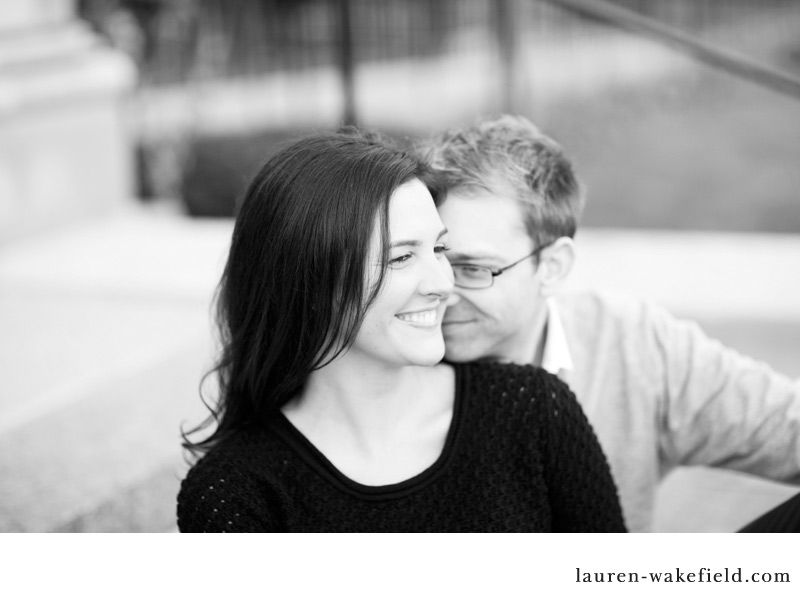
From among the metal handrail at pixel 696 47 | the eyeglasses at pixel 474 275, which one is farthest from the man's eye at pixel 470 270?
the metal handrail at pixel 696 47

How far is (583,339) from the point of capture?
2.40 m

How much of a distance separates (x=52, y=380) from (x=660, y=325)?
1.93 m

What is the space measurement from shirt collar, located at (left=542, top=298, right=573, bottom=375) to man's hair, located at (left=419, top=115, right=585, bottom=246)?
188 mm

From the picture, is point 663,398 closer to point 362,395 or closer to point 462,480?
point 462,480

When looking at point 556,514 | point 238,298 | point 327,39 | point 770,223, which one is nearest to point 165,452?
point 238,298

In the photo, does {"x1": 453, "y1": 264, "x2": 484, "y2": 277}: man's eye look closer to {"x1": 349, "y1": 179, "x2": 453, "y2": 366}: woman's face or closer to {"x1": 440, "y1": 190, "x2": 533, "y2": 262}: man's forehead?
{"x1": 440, "y1": 190, "x2": 533, "y2": 262}: man's forehead

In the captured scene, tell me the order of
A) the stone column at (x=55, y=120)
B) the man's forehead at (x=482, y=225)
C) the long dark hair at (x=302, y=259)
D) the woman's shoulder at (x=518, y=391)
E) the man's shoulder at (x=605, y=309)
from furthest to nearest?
the stone column at (x=55, y=120) → the man's shoulder at (x=605, y=309) → the man's forehead at (x=482, y=225) → the woman's shoulder at (x=518, y=391) → the long dark hair at (x=302, y=259)

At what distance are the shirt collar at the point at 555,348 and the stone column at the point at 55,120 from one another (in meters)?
2.85

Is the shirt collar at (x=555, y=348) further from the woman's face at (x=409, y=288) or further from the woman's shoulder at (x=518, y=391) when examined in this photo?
the woman's face at (x=409, y=288)

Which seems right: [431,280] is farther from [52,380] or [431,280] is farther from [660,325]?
[52,380]

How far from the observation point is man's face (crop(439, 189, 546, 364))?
2162mm

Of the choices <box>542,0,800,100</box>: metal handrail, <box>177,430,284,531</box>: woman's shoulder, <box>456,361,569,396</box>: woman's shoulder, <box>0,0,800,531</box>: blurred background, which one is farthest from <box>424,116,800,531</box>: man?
<box>542,0,800,100</box>: metal handrail

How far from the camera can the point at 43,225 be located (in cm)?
476

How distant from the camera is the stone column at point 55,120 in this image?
14.7 feet
